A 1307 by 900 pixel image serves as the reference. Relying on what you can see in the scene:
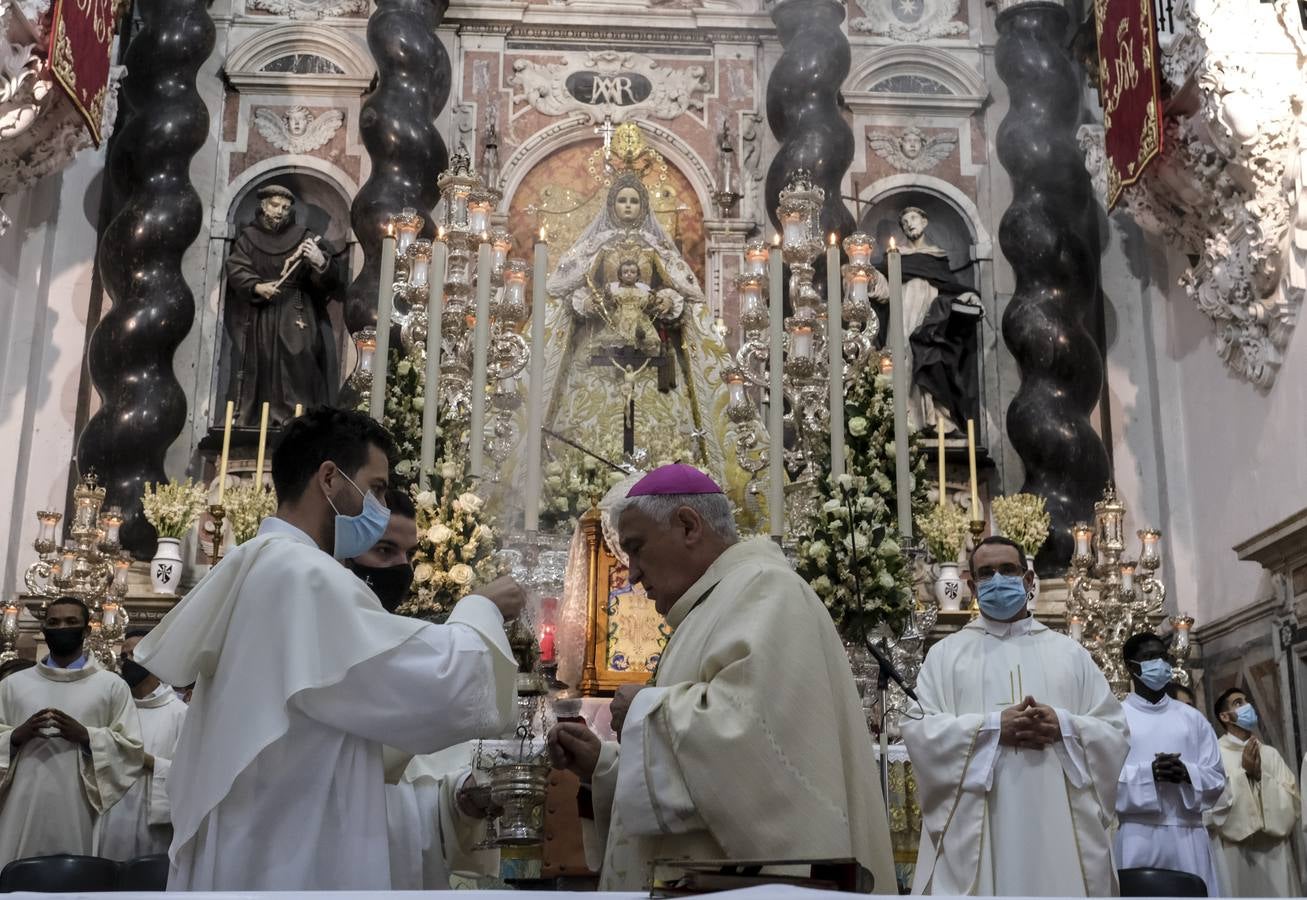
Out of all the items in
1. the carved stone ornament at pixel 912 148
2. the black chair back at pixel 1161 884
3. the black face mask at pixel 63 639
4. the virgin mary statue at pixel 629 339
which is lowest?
the black chair back at pixel 1161 884

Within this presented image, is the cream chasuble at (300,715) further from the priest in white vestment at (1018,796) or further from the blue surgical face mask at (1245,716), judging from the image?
the blue surgical face mask at (1245,716)

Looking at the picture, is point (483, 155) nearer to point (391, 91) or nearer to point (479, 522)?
point (391, 91)

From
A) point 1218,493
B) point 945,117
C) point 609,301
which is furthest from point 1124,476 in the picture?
point 609,301

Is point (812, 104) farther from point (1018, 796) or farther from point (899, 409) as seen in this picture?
point (1018, 796)

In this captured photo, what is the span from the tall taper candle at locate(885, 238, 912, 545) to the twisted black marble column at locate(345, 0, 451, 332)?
5144mm

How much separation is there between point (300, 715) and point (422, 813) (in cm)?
73

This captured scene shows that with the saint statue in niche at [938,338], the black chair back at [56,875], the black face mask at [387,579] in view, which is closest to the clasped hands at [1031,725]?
the black face mask at [387,579]

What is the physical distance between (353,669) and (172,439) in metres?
7.60

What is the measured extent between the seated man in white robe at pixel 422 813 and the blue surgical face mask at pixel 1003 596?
7.37ft

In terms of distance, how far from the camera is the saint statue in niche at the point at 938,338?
1051cm

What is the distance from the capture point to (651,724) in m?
2.97

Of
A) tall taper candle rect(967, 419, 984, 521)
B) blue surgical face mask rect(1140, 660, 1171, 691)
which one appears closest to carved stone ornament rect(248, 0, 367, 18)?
tall taper candle rect(967, 419, 984, 521)

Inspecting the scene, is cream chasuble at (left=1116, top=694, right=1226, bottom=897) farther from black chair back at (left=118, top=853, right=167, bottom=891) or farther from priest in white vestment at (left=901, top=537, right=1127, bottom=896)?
black chair back at (left=118, top=853, right=167, bottom=891)

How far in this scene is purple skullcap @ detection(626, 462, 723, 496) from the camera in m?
3.35
